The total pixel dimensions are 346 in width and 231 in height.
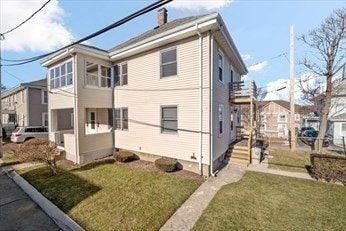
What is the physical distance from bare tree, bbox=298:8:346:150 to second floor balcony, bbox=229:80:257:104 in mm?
8408

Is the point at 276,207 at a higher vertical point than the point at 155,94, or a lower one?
lower

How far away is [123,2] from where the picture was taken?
5410mm

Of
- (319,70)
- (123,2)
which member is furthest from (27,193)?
(319,70)

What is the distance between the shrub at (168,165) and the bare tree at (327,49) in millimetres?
12274

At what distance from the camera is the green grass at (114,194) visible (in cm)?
481

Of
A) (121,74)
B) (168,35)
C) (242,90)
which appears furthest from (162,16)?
(242,90)

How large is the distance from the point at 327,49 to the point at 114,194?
19410mm

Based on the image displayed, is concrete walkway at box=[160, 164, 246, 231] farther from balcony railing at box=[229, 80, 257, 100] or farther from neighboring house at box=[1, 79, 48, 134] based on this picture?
neighboring house at box=[1, 79, 48, 134]

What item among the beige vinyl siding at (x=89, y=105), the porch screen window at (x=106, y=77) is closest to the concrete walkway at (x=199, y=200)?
the beige vinyl siding at (x=89, y=105)

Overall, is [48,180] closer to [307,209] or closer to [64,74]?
[64,74]

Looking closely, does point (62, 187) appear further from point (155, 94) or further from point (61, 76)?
point (61, 76)

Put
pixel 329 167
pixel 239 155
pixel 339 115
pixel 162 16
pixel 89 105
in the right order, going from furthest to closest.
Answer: pixel 339 115 < pixel 162 16 < pixel 89 105 < pixel 239 155 < pixel 329 167

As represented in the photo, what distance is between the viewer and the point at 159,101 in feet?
31.5

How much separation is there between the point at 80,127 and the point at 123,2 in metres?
7.01
